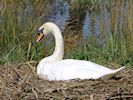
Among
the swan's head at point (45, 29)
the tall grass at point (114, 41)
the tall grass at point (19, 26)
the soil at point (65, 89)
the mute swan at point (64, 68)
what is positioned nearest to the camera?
the soil at point (65, 89)

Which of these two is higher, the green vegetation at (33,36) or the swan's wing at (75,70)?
the green vegetation at (33,36)

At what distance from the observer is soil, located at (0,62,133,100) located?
16.0 ft

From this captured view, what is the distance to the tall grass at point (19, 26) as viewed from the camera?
732 centimetres

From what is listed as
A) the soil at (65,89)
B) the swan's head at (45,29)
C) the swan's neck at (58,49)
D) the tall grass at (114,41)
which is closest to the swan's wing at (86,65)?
the soil at (65,89)

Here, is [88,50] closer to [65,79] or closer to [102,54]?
[102,54]

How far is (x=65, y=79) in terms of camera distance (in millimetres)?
5426

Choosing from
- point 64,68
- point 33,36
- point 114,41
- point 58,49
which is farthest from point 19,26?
point 64,68

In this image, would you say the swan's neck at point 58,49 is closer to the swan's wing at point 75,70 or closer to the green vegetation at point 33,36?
the swan's wing at point 75,70

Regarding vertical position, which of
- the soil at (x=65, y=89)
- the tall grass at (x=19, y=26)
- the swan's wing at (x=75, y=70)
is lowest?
the soil at (x=65, y=89)

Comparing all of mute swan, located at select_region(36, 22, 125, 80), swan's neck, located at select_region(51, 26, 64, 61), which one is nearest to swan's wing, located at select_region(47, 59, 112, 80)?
mute swan, located at select_region(36, 22, 125, 80)

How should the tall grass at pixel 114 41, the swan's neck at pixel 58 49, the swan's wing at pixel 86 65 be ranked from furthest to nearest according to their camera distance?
the tall grass at pixel 114 41
the swan's neck at pixel 58 49
the swan's wing at pixel 86 65

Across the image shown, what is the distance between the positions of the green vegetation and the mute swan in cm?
83

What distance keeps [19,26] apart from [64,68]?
2.50 m

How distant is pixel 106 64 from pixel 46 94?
172cm
